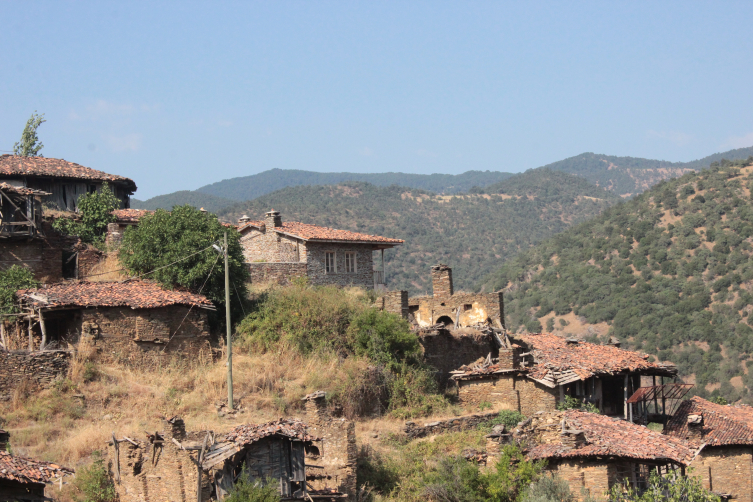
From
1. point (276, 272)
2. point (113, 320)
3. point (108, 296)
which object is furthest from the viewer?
point (276, 272)

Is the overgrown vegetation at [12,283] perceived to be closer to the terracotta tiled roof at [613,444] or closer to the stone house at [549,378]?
the stone house at [549,378]

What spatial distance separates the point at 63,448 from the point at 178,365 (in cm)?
610

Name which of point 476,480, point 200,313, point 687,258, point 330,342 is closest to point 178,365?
point 200,313

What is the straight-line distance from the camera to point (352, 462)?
73.0 feet

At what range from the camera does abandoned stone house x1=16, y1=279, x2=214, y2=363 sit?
2730cm

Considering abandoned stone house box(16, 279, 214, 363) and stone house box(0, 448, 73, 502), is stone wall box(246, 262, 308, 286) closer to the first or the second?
abandoned stone house box(16, 279, 214, 363)

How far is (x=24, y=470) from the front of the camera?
667 inches

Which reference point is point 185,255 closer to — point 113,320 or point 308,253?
point 113,320

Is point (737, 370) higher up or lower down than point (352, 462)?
lower down

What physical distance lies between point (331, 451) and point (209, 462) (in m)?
4.19

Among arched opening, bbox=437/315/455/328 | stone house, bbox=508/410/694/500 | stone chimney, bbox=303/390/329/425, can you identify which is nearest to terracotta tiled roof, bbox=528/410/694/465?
stone house, bbox=508/410/694/500

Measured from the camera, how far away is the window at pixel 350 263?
124 ft

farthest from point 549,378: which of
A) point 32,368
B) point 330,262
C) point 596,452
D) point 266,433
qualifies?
point 32,368

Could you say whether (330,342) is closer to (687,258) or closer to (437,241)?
(687,258)
